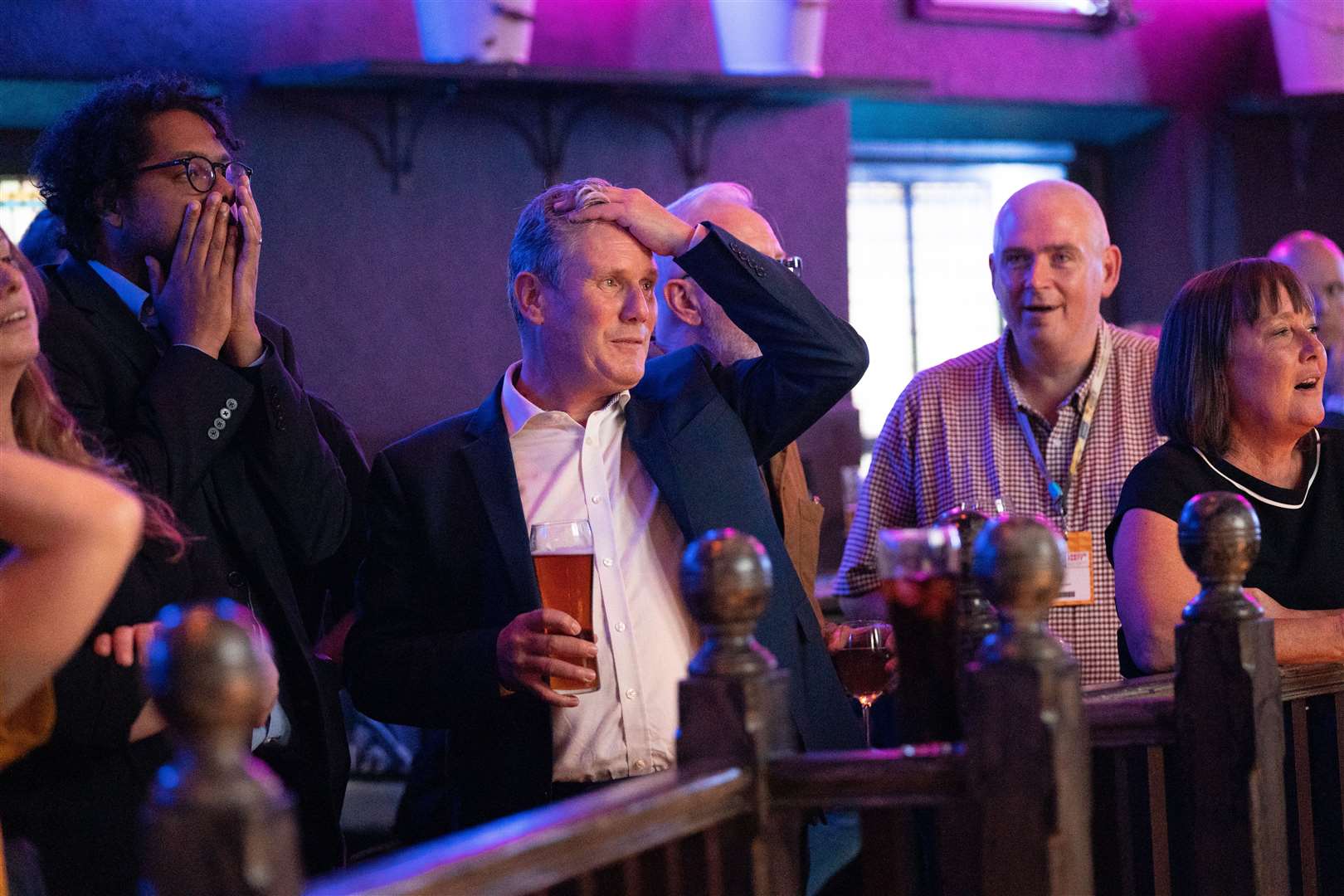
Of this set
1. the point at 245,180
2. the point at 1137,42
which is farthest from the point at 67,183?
the point at 1137,42

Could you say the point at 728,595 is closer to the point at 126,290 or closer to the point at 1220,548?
the point at 1220,548

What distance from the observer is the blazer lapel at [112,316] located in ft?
7.18

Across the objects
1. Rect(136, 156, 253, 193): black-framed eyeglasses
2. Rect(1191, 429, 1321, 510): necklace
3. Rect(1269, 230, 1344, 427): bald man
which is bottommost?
Rect(1191, 429, 1321, 510): necklace

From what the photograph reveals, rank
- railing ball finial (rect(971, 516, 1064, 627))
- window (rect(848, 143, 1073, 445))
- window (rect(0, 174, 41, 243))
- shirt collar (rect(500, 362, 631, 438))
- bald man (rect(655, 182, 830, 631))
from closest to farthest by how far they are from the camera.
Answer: railing ball finial (rect(971, 516, 1064, 627)) → shirt collar (rect(500, 362, 631, 438)) → bald man (rect(655, 182, 830, 631)) → window (rect(0, 174, 41, 243)) → window (rect(848, 143, 1073, 445))

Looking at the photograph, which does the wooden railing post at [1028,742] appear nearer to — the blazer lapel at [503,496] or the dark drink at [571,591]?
the dark drink at [571,591]

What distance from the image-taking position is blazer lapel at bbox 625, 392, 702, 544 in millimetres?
2090

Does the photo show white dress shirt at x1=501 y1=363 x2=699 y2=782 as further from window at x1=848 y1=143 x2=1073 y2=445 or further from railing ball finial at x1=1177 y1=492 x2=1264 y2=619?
window at x1=848 y1=143 x2=1073 y2=445

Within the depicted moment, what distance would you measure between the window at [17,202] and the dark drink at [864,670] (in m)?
2.93

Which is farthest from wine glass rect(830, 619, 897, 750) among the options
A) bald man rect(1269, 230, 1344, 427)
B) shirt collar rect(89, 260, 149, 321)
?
bald man rect(1269, 230, 1344, 427)

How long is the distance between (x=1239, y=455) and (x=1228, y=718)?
96 cm

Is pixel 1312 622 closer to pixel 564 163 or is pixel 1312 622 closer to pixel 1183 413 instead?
pixel 1183 413

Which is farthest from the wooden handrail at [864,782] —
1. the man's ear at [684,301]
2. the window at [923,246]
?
the window at [923,246]

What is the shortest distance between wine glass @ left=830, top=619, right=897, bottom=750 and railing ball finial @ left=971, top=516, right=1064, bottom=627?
2.85 feet

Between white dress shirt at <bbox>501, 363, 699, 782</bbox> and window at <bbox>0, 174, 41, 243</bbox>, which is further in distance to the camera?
window at <bbox>0, 174, 41, 243</bbox>
